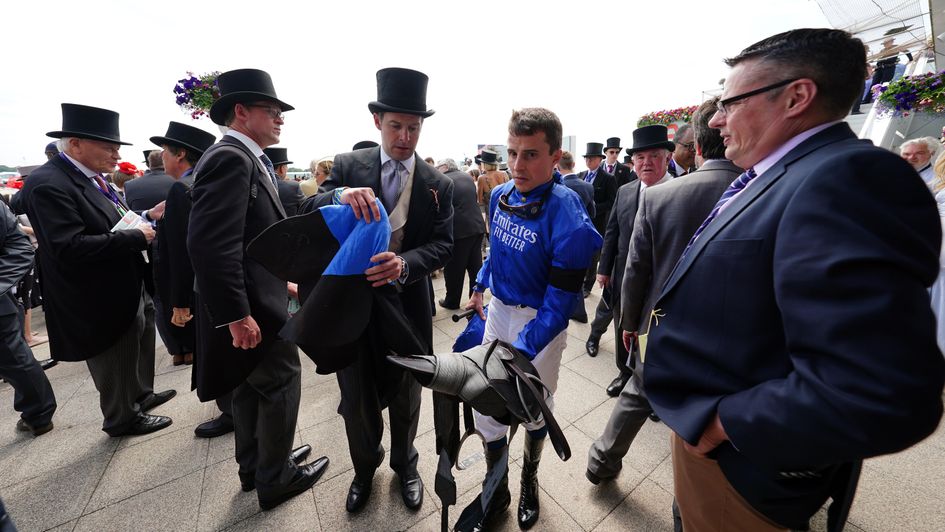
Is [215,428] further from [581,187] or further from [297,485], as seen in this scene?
[581,187]

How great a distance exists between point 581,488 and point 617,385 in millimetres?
1292

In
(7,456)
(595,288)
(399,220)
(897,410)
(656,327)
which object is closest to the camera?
(897,410)

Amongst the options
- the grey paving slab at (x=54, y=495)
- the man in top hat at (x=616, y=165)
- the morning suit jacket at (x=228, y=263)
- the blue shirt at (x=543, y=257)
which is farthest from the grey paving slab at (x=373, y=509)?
the man in top hat at (x=616, y=165)

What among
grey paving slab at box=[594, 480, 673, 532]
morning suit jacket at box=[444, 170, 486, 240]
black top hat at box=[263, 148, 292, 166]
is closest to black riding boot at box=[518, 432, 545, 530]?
grey paving slab at box=[594, 480, 673, 532]

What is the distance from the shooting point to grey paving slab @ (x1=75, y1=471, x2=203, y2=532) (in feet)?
6.84

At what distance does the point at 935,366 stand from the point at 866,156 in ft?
1.44

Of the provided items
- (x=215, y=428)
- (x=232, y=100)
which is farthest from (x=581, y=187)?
(x=215, y=428)

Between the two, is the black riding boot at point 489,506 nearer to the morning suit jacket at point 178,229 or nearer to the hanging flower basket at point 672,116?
the morning suit jacket at point 178,229

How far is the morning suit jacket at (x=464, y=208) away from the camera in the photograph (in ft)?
16.9

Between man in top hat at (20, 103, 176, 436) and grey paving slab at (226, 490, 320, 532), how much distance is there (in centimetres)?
159

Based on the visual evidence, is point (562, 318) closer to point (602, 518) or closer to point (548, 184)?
point (548, 184)

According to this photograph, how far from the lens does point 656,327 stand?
117cm

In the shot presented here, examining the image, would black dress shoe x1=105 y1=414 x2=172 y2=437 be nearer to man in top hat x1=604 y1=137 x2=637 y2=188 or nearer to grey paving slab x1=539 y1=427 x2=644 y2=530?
grey paving slab x1=539 y1=427 x2=644 y2=530

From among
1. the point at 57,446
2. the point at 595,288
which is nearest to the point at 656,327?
the point at 57,446
